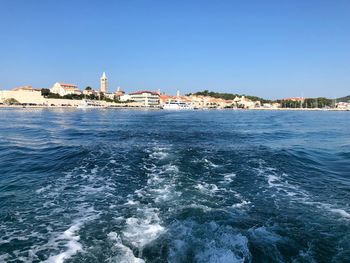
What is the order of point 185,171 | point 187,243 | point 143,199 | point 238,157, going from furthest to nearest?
point 238,157
point 185,171
point 143,199
point 187,243

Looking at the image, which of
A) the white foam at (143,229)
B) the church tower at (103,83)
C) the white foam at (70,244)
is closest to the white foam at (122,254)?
the white foam at (143,229)

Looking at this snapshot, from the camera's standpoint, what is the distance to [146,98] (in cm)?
15962

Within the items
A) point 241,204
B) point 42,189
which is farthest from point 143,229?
point 42,189

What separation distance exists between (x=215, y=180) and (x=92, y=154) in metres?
7.41

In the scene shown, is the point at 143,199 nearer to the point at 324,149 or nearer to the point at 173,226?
the point at 173,226

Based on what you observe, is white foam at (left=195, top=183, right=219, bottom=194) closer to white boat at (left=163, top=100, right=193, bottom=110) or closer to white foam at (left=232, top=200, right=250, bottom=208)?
white foam at (left=232, top=200, right=250, bottom=208)

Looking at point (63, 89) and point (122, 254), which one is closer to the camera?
point (122, 254)

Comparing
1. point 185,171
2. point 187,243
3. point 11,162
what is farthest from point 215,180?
point 11,162

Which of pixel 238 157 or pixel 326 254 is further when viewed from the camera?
pixel 238 157

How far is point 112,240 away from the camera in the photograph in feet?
20.8

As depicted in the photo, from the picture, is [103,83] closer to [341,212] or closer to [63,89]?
[63,89]

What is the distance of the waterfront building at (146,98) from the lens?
160 meters

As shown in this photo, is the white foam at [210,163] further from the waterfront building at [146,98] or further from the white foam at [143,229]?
the waterfront building at [146,98]

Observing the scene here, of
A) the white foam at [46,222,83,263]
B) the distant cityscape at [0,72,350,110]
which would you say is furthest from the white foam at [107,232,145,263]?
the distant cityscape at [0,72,350,110]
